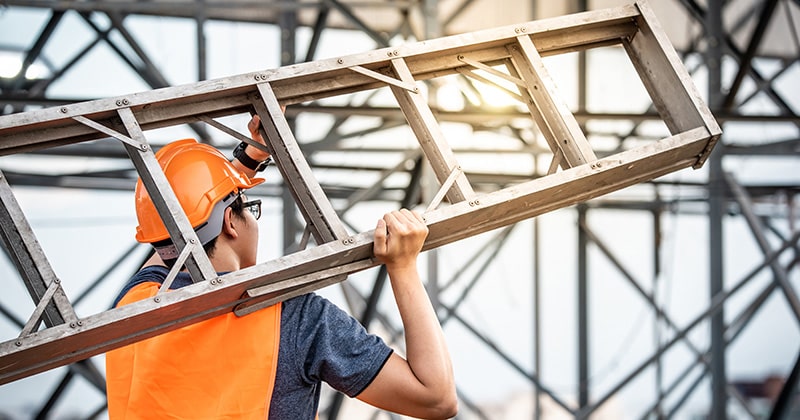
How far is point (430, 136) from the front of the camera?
11.7 feet

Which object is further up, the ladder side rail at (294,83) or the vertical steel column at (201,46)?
the vertical steel column at (201,46)

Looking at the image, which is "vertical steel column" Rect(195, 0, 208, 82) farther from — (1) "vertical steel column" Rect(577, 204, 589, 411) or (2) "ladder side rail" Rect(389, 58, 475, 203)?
(2) "ladder side rail" Rect(389, 58, 475, 203)

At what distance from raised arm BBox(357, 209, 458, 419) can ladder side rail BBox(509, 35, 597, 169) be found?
80 centimetres

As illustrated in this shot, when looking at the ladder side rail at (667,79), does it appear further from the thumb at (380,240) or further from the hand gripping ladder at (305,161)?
the thumb at (380,240)

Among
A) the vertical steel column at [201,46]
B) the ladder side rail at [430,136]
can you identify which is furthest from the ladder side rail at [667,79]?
the vertical steel column at [201,46]

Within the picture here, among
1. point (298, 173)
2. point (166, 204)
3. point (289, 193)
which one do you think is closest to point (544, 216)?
point (289, 193)

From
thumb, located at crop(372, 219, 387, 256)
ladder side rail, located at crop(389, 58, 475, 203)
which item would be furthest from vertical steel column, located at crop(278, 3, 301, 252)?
thumb, located at crop(372, 219, 387, 256)

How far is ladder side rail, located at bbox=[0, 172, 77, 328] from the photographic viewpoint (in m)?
2.92

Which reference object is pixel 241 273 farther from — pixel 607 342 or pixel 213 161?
pixel 607 342

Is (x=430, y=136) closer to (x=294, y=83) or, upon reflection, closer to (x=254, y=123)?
(x=294, y=83)

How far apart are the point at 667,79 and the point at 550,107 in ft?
1.70

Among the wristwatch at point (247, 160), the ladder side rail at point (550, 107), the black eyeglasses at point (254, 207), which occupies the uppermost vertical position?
the wristwatch at point (247, 160)

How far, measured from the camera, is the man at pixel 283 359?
3016 mm

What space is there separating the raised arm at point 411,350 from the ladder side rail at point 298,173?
0.23 m
